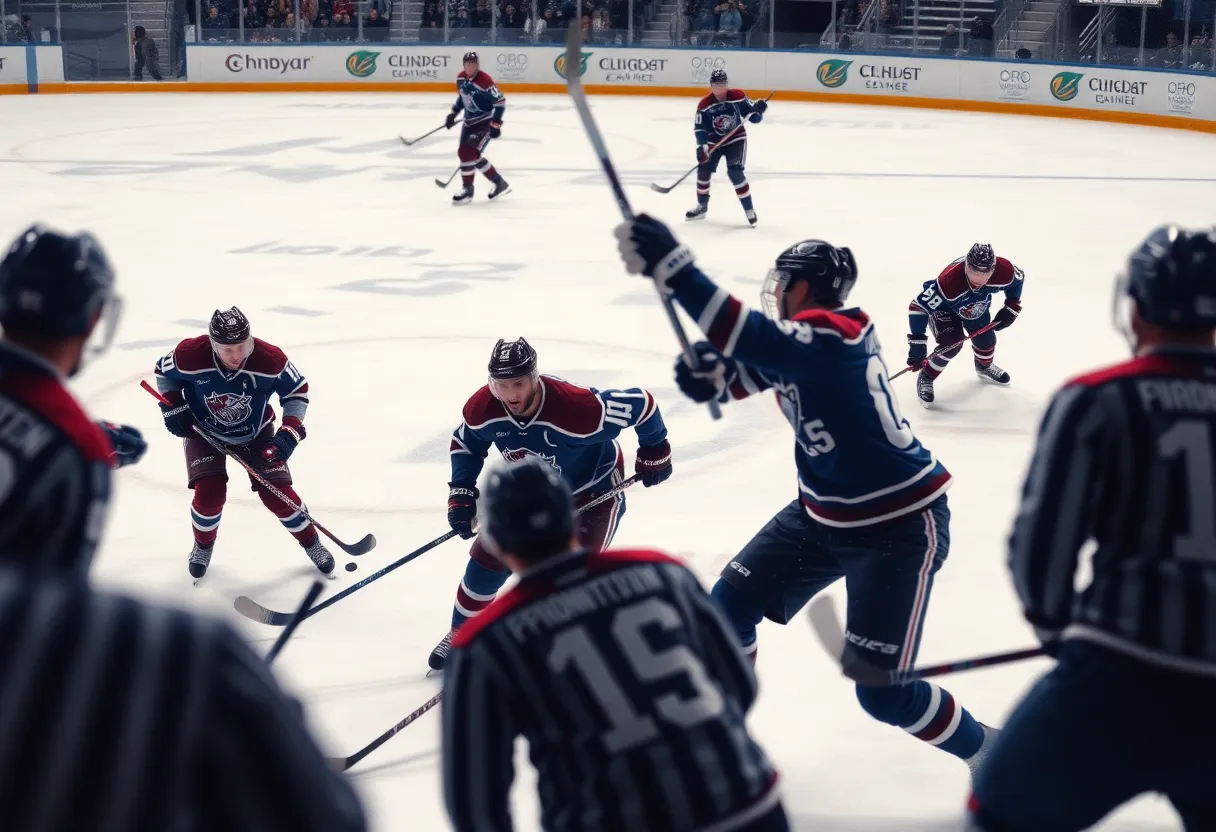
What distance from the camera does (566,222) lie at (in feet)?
36.7

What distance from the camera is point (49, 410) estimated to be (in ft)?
6.03

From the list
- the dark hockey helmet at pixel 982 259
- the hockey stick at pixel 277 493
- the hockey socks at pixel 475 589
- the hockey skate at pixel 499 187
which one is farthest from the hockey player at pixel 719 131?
the hockey socks at pixel 475 589

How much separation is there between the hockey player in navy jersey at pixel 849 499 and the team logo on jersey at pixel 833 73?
57.4 ft

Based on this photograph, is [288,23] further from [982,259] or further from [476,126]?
[982,259]

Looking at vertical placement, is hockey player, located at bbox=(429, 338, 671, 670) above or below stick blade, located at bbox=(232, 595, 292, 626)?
above

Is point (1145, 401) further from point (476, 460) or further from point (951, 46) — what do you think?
point (951, 46)

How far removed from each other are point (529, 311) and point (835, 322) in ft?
17.6

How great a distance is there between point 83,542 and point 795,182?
38.8ft

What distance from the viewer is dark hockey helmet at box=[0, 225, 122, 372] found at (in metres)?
1.90

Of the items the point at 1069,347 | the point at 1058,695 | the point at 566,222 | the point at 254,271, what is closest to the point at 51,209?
the point at 254,271

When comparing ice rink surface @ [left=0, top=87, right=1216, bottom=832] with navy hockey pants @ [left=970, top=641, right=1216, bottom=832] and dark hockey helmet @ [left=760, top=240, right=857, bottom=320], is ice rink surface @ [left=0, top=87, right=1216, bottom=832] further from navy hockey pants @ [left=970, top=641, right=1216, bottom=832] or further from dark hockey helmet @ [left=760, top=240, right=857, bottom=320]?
navy hockey pants @ [left=970, top=641, right=1216, bottom=832]

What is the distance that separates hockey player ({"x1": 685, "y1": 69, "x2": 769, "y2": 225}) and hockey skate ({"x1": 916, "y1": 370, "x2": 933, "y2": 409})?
4.87 metres

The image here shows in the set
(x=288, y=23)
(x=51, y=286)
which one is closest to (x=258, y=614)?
(x=51, y=286)

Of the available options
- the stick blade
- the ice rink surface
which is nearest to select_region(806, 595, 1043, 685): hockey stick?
the ice rink surface
